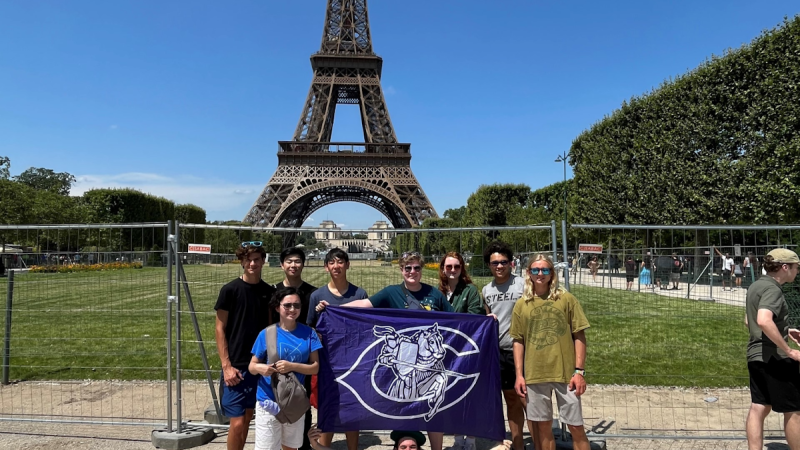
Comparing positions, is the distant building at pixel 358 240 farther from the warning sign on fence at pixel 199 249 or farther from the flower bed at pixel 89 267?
the flower bed at pixel 89 267

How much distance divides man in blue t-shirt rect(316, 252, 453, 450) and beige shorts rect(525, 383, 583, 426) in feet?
2.72

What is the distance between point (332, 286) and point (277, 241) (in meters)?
2.03

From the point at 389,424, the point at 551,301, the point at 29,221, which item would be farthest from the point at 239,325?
the point at 29,221

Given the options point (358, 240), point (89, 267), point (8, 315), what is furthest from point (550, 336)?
point (8, 315)

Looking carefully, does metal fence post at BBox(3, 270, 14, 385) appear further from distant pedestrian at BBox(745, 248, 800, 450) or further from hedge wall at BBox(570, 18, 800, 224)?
hedge wall at BBox(570, 18, 800, 224)

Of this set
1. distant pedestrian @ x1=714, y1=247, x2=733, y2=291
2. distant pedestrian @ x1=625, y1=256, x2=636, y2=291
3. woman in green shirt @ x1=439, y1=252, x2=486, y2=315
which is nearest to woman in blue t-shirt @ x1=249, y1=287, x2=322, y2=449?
woman in green shirt @ x1=439, y1=252, x2=486, y2=315

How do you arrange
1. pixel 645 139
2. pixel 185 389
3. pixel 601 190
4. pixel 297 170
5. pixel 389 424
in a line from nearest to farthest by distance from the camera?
pixel 389 424 < pixel 185 389 < pixel 645 139 < pixel 601 190 < pixel 297 170

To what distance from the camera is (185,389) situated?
6.77 metres

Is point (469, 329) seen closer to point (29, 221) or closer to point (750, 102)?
point (750, 102)

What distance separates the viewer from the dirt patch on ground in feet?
15.6

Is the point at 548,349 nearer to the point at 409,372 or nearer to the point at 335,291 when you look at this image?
the point at 409,372

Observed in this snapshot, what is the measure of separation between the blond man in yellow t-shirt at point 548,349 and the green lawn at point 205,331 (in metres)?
1.38

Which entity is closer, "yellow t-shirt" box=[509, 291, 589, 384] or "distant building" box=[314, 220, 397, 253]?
"yellow t-shirt" box=[509, 291, 589, 384]

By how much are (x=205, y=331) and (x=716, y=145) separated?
20.1m
